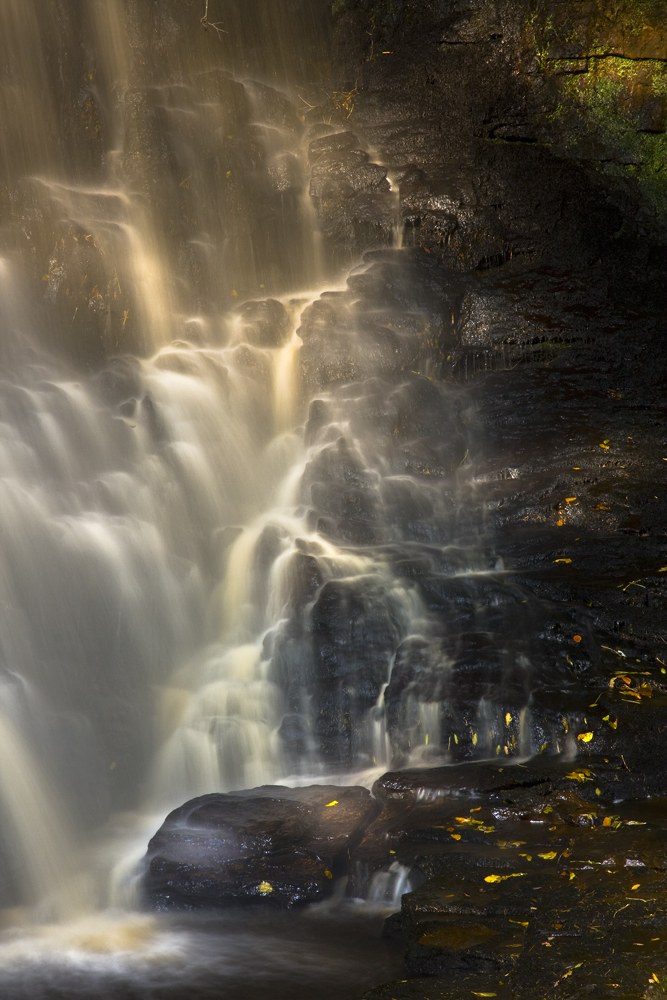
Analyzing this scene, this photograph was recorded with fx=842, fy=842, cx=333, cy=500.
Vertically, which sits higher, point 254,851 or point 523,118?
point 523,118

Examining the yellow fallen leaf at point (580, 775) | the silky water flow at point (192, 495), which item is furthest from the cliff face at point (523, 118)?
the yellow fallen leaf at point (580, 775)

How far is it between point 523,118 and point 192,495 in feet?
28.6

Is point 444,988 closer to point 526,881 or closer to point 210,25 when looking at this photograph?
point 526,881

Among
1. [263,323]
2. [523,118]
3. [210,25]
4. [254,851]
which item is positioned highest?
[210,25]

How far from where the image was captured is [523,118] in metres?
14.0

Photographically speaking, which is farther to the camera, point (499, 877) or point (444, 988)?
point (499, 877)

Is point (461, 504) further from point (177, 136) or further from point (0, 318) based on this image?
point (177, 136)

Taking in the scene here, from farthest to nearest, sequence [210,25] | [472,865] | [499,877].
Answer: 1. [210,25]
2. [472,865]
3. [499,877]

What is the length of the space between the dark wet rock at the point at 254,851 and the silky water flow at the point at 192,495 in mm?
233

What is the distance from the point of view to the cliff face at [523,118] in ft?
42.8

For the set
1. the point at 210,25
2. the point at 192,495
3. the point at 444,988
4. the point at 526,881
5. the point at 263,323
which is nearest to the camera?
the point at 444,988

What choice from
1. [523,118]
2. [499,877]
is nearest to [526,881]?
[499,877]

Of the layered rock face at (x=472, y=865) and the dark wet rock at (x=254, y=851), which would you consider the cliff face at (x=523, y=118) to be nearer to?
the layered rock face at (x=472, y=865)

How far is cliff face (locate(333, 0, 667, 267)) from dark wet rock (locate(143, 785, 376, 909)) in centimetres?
895
